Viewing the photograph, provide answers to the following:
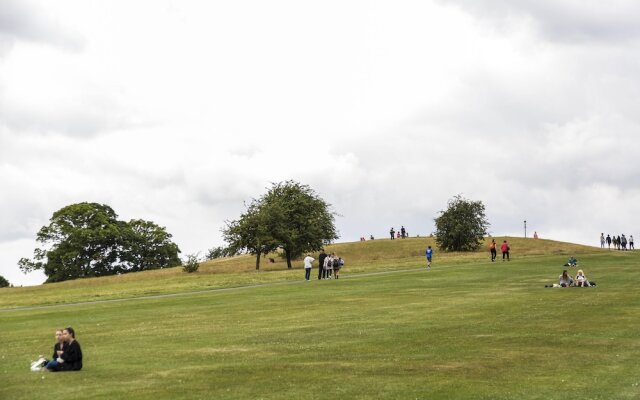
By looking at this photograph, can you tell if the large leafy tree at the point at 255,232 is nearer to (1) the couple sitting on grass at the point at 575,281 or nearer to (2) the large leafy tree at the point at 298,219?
(2) the large leafy tree at the point at 298,219

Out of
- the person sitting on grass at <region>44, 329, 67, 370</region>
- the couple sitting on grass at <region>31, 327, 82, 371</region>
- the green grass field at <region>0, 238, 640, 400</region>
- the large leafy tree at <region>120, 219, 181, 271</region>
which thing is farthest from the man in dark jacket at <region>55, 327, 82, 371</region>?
the large leafy tree at <region>120, 219, 181, 271</region>

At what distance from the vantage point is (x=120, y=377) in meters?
18.8

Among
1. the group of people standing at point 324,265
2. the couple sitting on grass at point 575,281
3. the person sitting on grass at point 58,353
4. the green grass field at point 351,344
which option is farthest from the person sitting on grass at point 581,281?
the person sitting on grass at point 58,353

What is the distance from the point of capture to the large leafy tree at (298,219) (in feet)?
297

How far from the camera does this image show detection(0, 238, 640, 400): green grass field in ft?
55.0

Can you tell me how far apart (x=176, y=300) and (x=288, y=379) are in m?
30.0

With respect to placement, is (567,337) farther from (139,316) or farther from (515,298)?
(139,316)

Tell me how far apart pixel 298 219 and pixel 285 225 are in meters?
2.27

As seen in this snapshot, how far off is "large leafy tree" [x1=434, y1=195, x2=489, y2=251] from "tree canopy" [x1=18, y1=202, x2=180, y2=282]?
52.5 meters

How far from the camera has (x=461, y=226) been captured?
333 ft

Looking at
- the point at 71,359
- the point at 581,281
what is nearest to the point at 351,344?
the point at 71,359

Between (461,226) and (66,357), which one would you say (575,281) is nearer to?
(66,357)

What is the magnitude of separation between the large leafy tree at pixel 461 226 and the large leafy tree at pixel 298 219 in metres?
17.5

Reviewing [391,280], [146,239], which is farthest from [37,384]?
[146,239]
